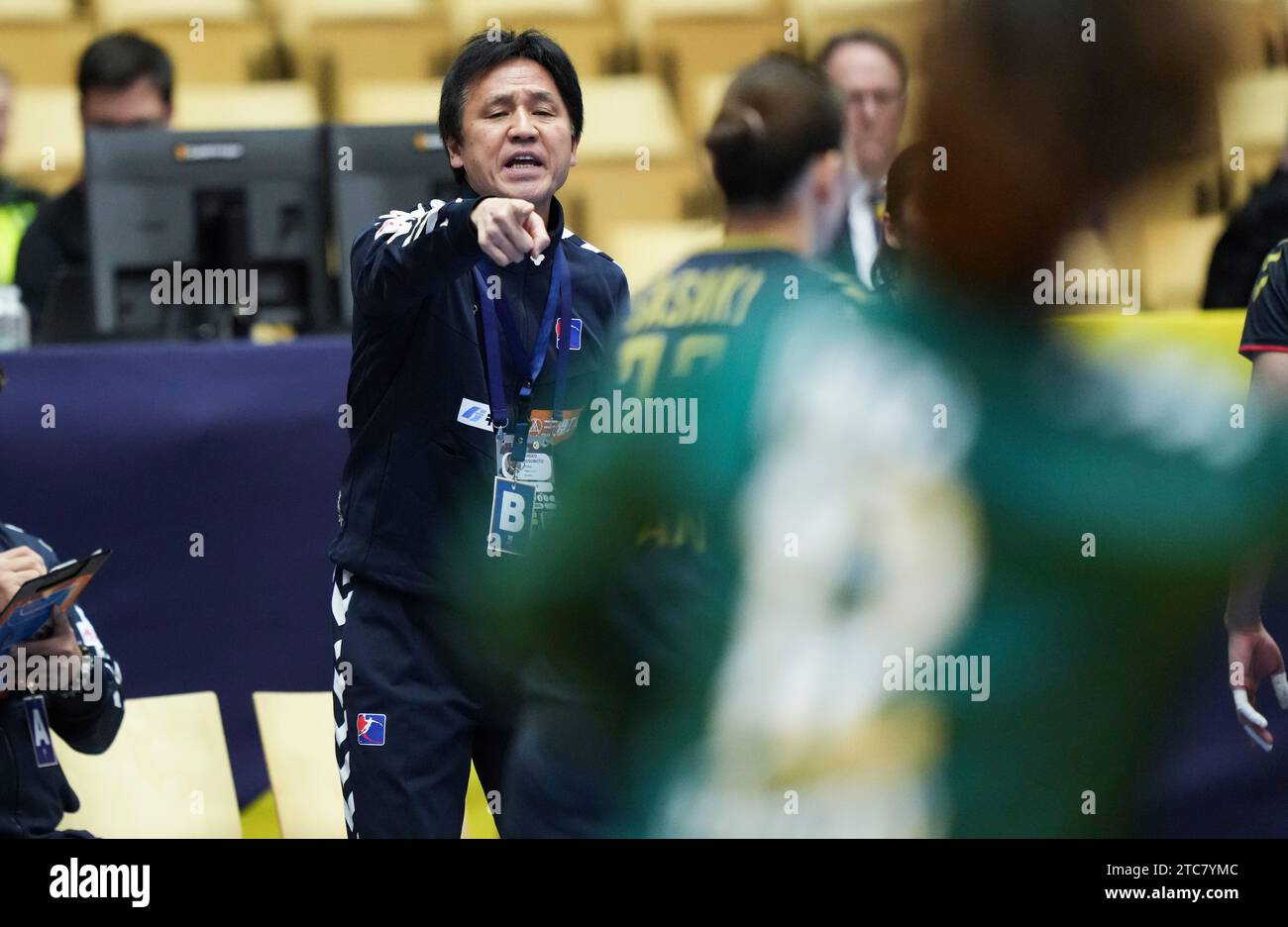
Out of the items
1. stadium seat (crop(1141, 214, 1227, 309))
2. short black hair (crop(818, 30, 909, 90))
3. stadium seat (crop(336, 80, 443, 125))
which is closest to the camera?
stadium seat (crop(1141, 214, 1227, 309))

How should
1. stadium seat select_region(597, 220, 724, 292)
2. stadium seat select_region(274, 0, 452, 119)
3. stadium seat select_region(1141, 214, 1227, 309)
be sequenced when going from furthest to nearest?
1. stadium seat select_region(274, 0, 452, 119)
2. stadium seat select_region(597, 220, 724, 292)
3. stadium seat select_region(1141, 214, 1227, 309)

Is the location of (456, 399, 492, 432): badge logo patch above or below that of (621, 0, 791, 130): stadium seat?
below

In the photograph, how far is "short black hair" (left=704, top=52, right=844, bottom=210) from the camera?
2904 mm

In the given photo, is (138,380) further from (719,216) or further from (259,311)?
(719,216)

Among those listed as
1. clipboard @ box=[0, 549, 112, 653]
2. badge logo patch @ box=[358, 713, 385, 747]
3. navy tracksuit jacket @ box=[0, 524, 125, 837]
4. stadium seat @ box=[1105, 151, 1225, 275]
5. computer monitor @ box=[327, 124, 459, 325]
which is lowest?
navy tracksuit jacket @ box=[0, 524, 125, 837]

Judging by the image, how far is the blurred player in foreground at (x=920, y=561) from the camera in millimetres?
2924

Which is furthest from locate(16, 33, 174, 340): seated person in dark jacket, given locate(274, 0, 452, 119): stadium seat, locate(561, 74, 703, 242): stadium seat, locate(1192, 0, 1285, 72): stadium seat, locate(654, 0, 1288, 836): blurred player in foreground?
locate(1192, 0, 1285, 72): stadium seat

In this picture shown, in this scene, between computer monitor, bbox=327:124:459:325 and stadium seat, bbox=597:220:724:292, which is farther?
computer monitor, bbox=327:124:459:325

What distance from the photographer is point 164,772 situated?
387 centimetres

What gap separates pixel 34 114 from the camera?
19.7ft

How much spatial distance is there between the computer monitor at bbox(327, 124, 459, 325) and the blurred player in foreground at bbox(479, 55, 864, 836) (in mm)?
A: 1576

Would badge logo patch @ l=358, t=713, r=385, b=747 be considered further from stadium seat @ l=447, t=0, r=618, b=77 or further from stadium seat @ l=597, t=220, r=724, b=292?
stadium seat @ l=447, t=0, r=618, b=77

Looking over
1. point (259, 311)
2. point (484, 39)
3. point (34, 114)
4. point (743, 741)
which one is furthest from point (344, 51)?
point (743, 741)

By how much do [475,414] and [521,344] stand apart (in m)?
0.13
